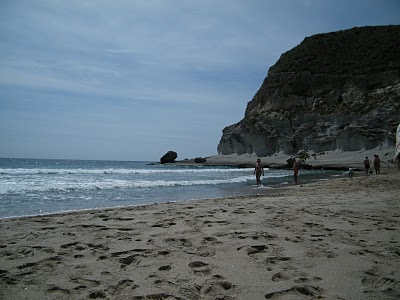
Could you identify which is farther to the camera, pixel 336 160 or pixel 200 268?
pixel 336 160

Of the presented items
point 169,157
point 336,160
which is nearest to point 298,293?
point 336,160

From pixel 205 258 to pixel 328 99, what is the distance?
6076 centimetres

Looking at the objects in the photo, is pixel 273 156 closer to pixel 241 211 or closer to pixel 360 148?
pixel 360 148

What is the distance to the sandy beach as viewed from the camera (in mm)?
2715

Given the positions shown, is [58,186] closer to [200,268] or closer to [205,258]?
[205,258]

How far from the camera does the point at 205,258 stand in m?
3.51

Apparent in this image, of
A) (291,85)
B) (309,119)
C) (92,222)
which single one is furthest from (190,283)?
(291,85)

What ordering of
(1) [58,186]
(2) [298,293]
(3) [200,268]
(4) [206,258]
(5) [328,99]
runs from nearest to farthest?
(2) [298,293], (3) [200,268], (4) [206,258], (1) [58,186], (5) [328,99]

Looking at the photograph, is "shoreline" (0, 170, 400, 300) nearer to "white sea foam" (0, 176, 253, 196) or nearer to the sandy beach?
the sandy beach

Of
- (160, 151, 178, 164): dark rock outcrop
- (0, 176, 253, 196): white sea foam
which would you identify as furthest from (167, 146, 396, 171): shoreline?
(0, 176, 253, 196): white sea foam

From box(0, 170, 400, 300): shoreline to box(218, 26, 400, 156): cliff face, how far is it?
146 feet

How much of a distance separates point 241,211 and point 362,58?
67135 millimetres

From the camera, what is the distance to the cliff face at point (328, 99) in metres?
45.8

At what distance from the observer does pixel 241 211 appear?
673 centimetres
